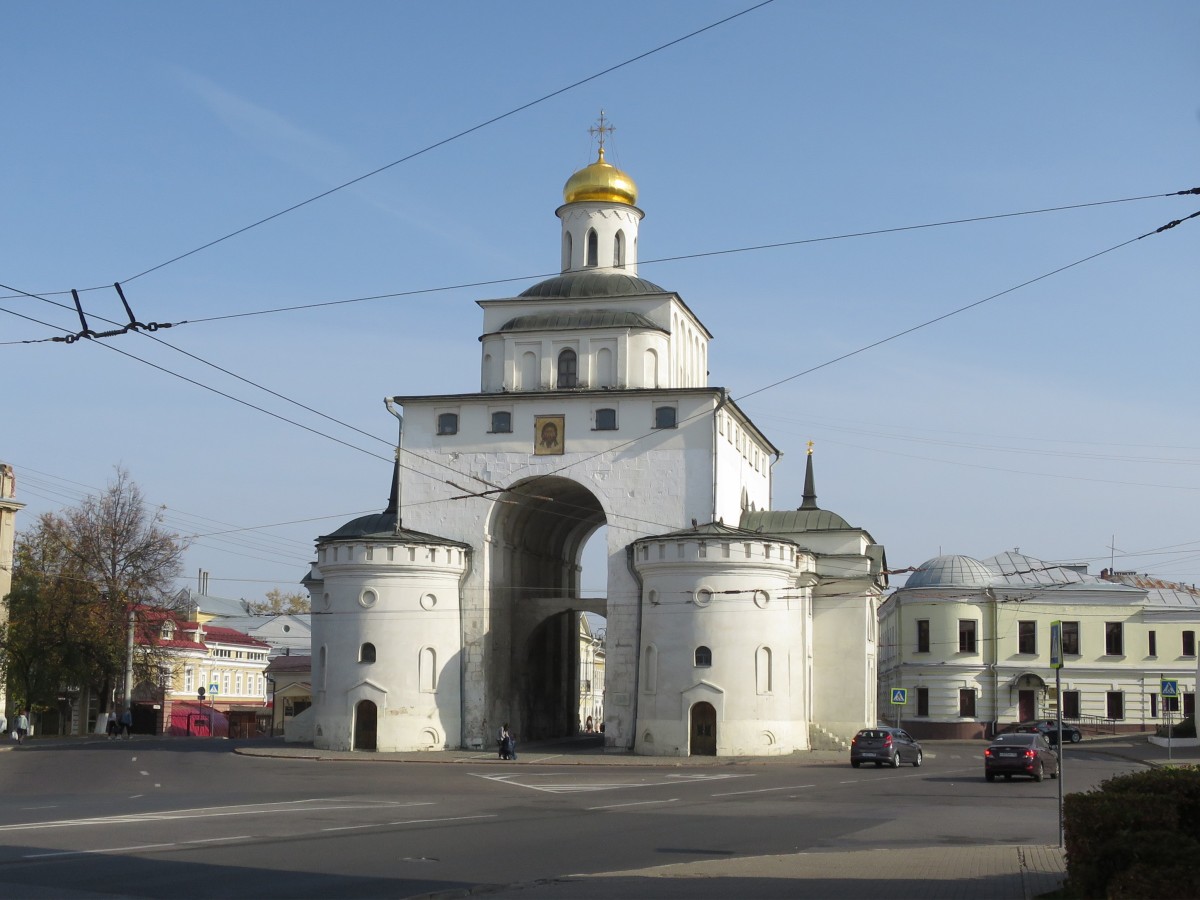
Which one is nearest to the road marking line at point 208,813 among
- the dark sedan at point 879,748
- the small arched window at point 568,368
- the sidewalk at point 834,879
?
the sidewalk at point 834,879

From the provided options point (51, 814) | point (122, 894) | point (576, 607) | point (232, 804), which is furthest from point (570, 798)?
point (576, 607)

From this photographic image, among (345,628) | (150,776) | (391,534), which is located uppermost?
(391,534)

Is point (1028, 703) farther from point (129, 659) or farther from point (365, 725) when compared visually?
point (129, 659)

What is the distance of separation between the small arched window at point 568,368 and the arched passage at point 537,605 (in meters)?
3.40

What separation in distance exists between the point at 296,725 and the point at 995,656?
32.1m

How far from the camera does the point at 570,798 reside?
87.1ft

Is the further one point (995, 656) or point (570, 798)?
point (995, 656)

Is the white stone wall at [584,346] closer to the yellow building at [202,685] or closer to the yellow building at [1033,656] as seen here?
the yellow building at [202,685]

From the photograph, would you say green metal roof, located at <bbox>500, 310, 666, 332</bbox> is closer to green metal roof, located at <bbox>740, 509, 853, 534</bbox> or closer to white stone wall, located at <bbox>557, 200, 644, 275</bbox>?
white stone wall, located at <bbox>557, 200, 644, 275</bbox>

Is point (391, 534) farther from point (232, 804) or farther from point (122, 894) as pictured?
point (122, 894)

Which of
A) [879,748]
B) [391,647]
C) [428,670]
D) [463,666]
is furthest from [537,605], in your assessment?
[879,748]

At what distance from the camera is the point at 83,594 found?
5859 centimetres

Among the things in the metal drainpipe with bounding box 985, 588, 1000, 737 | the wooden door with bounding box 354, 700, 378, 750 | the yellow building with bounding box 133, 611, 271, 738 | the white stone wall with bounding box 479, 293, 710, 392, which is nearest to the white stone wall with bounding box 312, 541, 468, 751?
the wooden door with bounding box 354, 700, 378, 750

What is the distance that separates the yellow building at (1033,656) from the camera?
213ft
